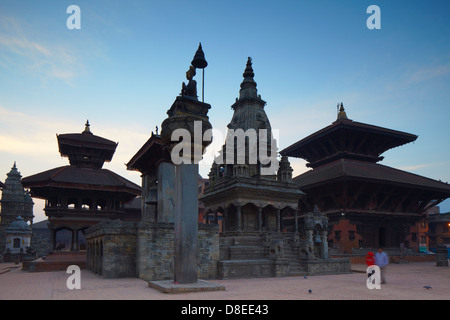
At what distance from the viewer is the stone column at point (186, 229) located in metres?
11.5

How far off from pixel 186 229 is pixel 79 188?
60.3 feet

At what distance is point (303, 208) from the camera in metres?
37.6

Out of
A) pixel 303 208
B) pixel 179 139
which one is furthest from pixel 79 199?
pixel 303 208

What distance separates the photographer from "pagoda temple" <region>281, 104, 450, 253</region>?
30609 millimetres

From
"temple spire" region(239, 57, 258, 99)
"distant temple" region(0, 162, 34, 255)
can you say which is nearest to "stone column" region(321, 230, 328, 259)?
"temple spire" region(239, 57, 258, 99)

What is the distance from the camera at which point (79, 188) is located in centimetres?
2712

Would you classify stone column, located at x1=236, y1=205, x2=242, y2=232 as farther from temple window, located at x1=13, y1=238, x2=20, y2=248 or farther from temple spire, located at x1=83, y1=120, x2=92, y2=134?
temple window, located at x1=13, y1=238, x2=20, y2=248

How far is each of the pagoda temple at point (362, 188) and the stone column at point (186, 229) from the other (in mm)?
20268

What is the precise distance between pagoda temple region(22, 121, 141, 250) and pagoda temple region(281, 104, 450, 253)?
56.0 ft
